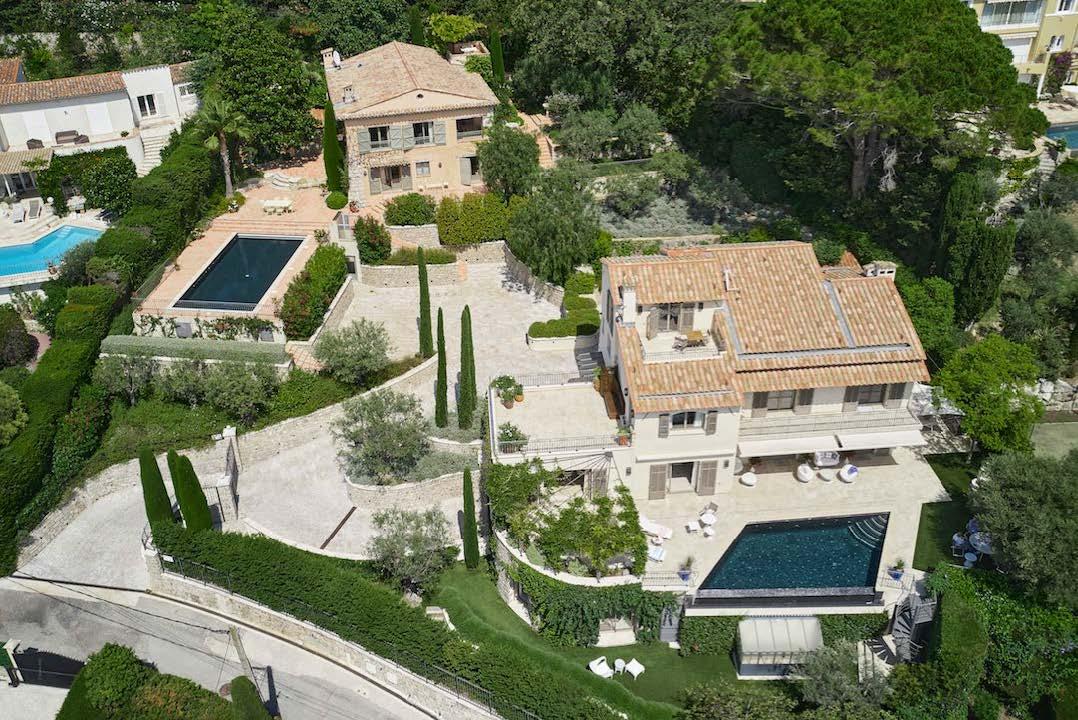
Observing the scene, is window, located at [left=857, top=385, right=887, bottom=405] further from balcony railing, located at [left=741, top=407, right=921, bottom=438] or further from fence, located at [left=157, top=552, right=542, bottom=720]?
fence, located at [left=157, top=552, right=542, bottom=720]

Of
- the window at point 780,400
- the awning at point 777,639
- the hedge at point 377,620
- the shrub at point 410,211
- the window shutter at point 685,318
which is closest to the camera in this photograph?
the hedge at point 377,620

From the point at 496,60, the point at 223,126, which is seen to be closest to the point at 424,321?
the point at 223,126

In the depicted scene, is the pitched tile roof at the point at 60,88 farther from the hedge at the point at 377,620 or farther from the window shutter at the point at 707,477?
the window shutter at the point at 707,477

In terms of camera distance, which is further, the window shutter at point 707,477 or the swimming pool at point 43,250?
the swimming pool at point 43,250

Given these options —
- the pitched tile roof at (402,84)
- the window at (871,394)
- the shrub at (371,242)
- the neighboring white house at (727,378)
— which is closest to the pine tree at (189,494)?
the neighboring white house at (727,378)

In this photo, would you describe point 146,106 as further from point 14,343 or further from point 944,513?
point 944,513
